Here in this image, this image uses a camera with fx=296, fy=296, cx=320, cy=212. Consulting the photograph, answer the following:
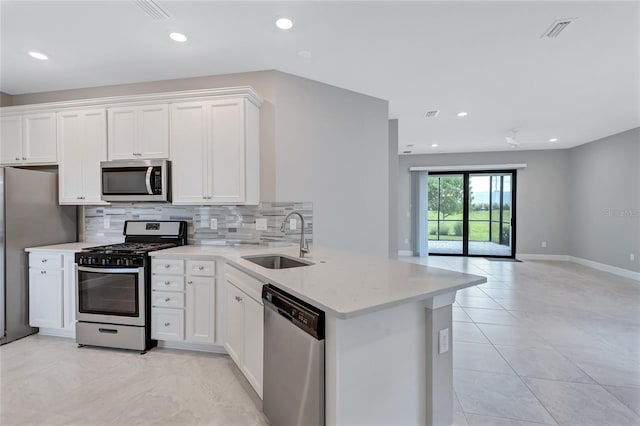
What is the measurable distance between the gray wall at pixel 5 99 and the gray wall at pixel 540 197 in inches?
334

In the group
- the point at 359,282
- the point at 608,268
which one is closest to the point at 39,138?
the point at 359,282

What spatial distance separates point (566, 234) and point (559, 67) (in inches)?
227

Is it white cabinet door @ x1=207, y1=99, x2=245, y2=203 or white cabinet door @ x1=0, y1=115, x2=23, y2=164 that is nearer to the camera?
white cabinet door @ x1=207, y1=99, x2=245, y2=203

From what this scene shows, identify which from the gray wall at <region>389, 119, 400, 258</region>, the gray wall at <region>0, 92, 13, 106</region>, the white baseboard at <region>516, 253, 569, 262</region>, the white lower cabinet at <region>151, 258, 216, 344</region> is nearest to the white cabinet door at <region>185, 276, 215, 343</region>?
the white lower cabinet at <region>151, 258, 216, 344</region>

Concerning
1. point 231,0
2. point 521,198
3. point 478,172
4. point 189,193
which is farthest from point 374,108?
point 521,198

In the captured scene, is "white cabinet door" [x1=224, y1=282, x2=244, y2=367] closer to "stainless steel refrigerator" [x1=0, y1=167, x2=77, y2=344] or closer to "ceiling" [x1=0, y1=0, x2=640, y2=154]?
"ceiling" [x1=0, y1=0, x2=640, y2=154]

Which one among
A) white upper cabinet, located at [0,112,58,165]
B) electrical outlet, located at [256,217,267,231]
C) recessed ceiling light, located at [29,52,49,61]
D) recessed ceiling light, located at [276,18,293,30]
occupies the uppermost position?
recessed ceiling light, located at [276,18,293,30]

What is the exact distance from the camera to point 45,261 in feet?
9.62

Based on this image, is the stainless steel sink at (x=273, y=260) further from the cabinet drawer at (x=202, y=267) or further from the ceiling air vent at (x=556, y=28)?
the ceiling air vent at (x=556, y=28)

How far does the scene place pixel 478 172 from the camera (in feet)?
24.9

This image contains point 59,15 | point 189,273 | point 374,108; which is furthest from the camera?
point 374,108

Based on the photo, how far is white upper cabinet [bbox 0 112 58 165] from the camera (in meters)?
3.20

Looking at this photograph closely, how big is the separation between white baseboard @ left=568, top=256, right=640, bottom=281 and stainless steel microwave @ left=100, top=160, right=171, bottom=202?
7.71m

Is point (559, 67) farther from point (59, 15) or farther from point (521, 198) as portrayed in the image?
point (521, 198)
